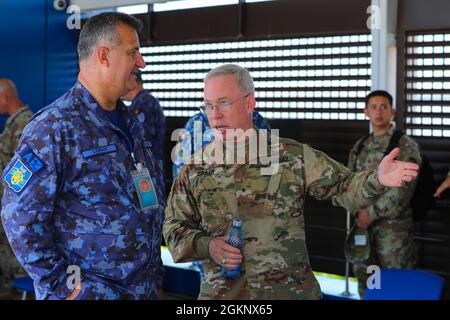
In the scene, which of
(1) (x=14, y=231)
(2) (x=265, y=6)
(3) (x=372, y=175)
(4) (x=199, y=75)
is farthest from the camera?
(4) (x=199, y=75)

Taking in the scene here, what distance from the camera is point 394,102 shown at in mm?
5215

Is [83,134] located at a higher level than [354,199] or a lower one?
higher

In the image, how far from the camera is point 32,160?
2.14 m

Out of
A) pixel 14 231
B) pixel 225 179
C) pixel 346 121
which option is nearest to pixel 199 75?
pixel 346 121

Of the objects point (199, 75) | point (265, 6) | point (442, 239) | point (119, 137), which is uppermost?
point (265, 6)

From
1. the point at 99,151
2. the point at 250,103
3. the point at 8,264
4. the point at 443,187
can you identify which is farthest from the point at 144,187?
the point at 8,264

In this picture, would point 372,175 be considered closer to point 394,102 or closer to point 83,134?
point 83,134

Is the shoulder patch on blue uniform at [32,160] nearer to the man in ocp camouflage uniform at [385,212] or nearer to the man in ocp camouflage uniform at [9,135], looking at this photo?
the man in ocp camouflage uniform at [385,212]

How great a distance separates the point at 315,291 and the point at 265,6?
383 cm

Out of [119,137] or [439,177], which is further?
[439,177]

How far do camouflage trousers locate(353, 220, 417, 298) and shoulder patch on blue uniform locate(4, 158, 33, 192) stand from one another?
320 centimetres

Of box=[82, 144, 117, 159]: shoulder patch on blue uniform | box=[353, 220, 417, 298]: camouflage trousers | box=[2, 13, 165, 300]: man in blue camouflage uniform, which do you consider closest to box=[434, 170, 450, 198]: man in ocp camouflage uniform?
box=[353, 220, 417, 298]: camouflage trousers

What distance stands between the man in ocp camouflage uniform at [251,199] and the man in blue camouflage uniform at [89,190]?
18cm

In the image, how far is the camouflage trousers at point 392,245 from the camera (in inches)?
187
